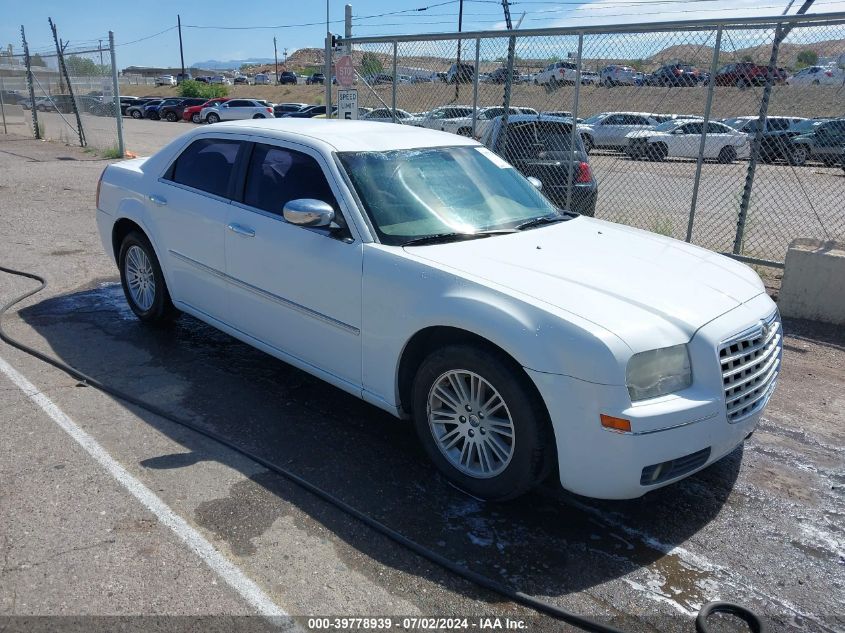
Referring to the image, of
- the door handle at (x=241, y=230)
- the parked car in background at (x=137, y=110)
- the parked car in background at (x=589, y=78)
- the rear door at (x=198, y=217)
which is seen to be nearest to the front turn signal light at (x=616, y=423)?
the door handle at (x=241, y=230)

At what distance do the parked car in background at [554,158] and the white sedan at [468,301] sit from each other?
373 cm

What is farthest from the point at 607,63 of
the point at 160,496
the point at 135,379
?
the point at 160,496

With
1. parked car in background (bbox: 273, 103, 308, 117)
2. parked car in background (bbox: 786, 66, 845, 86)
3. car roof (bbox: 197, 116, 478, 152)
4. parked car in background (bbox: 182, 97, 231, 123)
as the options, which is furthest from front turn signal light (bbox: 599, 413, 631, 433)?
parked car in background (bbox: 182, 97, 231, 123)

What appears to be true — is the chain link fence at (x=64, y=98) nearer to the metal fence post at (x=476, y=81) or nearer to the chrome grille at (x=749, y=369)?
the metal fence post at (x=476, y=81)

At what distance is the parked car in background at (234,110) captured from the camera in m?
41.7

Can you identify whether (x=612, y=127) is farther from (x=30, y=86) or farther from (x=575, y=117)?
(x=30, y=86)

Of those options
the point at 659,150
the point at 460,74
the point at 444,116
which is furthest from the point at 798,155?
the point at 444,116

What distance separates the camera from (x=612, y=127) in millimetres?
10609

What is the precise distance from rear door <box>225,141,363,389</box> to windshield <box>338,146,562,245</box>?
8.0 inches

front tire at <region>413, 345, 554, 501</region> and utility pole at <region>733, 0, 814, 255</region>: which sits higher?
utility pole at <region>733, 0, 814, 255</region>

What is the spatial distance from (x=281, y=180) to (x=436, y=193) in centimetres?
104

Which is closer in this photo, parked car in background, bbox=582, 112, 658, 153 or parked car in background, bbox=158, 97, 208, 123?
parked car in background, bbox=582, 112, 658, 153

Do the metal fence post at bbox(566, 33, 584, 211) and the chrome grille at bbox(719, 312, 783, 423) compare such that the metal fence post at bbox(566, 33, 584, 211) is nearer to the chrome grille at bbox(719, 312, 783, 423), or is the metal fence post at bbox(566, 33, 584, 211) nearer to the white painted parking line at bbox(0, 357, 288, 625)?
the chrome grille at bbox(719, 312, 783, 423)

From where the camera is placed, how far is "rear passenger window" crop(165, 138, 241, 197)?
203 inches
